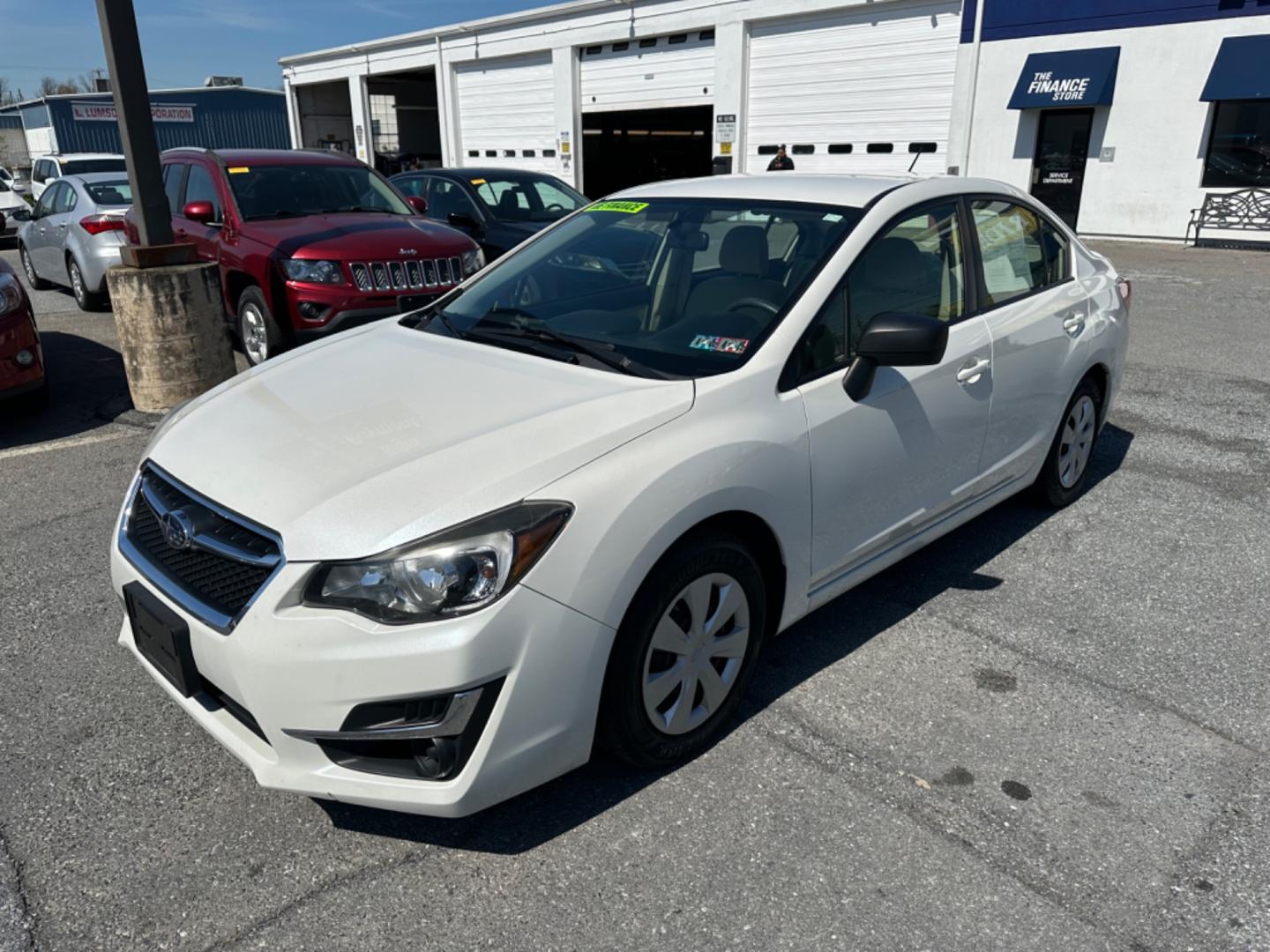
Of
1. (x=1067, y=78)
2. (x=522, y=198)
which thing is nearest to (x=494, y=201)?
(x=522, y=198)

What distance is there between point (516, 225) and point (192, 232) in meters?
3.35

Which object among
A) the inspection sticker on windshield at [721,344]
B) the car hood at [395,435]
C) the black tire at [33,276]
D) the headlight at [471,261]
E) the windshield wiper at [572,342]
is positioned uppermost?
the inspection sticker on windshield at [721,344]

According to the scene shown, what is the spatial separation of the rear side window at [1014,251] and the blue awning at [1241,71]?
46.6 ft

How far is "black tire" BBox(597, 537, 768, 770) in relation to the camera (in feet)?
8.18

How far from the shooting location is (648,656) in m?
2.56

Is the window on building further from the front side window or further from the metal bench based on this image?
the front side window

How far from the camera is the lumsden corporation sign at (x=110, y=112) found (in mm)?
45719

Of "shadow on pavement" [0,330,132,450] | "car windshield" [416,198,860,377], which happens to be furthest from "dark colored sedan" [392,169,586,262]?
"car windshield" [416,198,860,377]

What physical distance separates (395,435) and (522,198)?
878cm

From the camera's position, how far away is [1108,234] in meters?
17.8

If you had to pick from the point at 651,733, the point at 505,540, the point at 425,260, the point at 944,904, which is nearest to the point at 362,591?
the point at 505,540

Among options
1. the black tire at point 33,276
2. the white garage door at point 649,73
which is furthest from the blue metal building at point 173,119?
the black tire at point 33,276

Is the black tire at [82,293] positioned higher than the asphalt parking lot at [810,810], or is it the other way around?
the black tire at [82,293]

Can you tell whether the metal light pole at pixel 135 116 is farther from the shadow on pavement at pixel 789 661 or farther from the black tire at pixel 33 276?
the black tire at pixel 33 276
